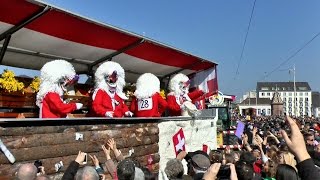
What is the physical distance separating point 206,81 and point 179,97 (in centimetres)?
149

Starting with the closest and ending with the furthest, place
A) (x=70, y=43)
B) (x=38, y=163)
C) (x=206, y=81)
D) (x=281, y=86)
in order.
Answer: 1. (x=38, y=163)
2. (x=70, y=43)
3. (x=206, y=81)
4. (x=281, y=86)


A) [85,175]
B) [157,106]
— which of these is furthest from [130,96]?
[85,175]

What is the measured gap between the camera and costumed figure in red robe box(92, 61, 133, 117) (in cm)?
775

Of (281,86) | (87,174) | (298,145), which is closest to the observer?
(298,145)

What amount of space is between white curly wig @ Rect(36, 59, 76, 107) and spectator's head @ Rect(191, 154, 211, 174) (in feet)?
9.91

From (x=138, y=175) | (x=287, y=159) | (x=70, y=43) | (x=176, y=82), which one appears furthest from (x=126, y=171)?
(x=176, y=82)

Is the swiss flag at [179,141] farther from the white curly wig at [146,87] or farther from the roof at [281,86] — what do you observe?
the roof at [281,86]

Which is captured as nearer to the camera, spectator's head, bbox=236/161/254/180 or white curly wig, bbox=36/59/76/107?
spectator's head, bbox=236/161/254/180

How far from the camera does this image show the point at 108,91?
8008 mm

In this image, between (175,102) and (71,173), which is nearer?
(71,173)

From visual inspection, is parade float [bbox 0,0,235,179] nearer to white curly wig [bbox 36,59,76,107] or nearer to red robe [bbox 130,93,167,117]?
white curly wig [bbox 36,59,76,107]

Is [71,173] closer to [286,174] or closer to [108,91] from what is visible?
[286,174]

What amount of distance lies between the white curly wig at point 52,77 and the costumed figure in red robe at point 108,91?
95 centimetres

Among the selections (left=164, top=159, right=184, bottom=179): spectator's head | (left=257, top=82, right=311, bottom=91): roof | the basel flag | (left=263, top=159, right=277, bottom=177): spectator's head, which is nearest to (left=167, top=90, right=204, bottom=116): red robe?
the basel flag
